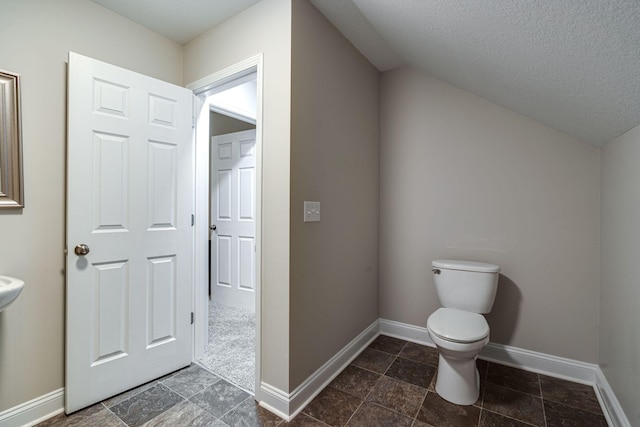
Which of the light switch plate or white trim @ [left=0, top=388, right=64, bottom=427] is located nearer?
white trim @ [left=0, top=388, right=64, bottom=427]

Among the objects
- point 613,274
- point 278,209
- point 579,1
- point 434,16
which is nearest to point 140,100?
point 278,209

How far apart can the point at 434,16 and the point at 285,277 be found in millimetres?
1487

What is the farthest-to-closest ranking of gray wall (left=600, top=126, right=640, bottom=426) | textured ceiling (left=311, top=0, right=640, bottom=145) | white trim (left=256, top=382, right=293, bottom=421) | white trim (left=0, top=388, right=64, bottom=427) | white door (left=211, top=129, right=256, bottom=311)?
white door (left=211, top=129, right=256, bottom=311)
white trim (left=256, top=382, right=293, bottom=421)
white trim (left=0, top=388, right=64, bottom=427)
gray wall (left=600, top=126, right=640, bottom=426)
textured ceiling (left=311, top=0, right=640, bottom=145)

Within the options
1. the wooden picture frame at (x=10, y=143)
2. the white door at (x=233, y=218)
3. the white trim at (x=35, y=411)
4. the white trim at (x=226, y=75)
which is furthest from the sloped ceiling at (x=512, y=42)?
the white trim at (x=35, y=411)

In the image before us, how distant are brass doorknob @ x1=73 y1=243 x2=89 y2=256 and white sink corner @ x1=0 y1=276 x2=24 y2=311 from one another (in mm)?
279

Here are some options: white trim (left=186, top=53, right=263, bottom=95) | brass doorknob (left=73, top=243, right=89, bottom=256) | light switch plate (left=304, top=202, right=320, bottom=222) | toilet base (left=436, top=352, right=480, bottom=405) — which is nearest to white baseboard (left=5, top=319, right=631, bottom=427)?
toilet base (left=436, top=352, right=480, bottom=405)

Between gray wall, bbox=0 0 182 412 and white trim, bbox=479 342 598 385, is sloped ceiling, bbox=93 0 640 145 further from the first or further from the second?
white trim, bbox=479 342 598 385

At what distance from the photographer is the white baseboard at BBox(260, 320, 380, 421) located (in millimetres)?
1579

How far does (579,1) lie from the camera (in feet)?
2.84

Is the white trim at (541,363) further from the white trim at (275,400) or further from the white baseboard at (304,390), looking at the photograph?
the white trim at (275,400)

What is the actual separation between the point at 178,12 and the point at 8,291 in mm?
1707

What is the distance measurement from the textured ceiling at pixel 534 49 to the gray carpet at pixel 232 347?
225 cm

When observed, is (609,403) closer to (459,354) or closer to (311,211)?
(459,354)

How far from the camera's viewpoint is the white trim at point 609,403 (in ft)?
4.61
